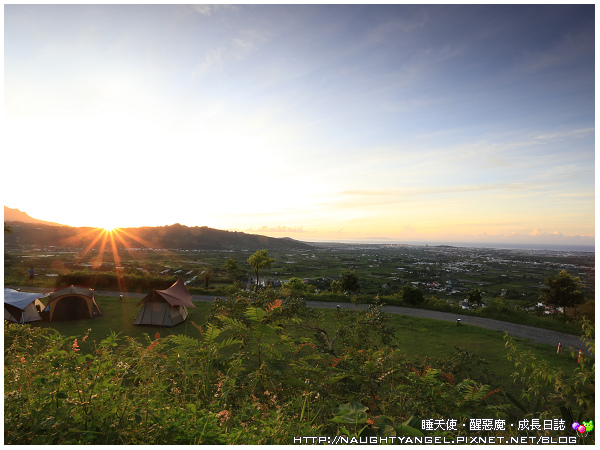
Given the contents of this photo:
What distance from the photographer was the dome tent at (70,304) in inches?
536

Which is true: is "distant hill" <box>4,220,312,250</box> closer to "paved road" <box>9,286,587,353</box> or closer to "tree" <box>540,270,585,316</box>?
"paved road" <box>9,286,587,353</box>

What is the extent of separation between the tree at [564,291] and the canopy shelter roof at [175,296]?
23.1 m

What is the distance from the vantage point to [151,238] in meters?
73.8

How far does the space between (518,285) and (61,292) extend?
55.8 meters

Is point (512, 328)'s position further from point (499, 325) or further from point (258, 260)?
point (258, 260)

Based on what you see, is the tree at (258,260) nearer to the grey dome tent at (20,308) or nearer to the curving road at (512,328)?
the curving road at (512,328)

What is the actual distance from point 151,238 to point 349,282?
6607cm

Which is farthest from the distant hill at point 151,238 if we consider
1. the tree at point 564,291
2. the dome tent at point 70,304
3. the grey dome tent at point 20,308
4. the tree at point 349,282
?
the tree at point 564,291

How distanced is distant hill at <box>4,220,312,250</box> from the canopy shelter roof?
47.3m

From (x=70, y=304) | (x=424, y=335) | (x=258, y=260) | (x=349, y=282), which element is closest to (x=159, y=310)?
(x=70, y=304)

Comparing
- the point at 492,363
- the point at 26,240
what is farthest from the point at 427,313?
the point at 26,240

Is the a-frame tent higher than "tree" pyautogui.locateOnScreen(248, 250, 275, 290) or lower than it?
lower

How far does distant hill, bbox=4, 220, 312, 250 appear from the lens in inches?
2581

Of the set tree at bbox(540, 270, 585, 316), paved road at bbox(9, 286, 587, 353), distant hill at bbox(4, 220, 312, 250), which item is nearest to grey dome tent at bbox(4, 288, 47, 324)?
paved road at bbox(9, 286, 587, 353)
